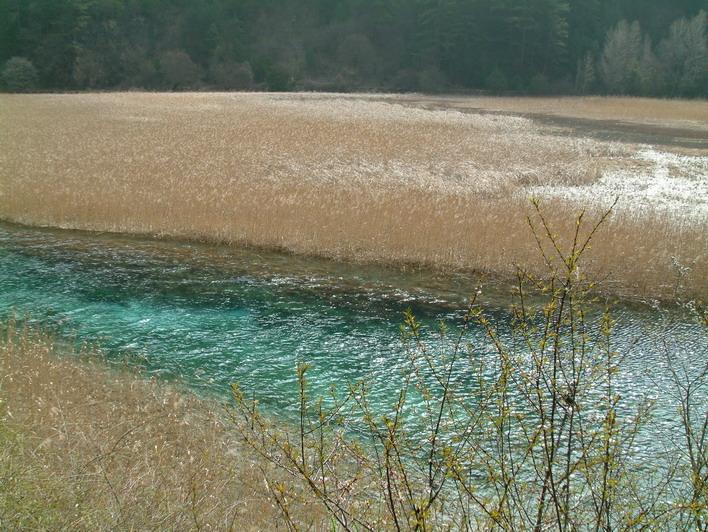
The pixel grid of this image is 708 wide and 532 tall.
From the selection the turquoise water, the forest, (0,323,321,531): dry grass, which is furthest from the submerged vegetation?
the forest

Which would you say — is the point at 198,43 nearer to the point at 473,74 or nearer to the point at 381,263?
the point at 473,74

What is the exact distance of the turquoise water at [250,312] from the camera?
7.80m

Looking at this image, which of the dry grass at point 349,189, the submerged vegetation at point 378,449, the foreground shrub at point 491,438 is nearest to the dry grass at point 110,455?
the submerged vegetation at point 378,449

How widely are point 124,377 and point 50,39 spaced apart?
70.5m

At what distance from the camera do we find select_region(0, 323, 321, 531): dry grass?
362 cm

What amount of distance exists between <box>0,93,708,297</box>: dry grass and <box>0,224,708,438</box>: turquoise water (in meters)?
0.98

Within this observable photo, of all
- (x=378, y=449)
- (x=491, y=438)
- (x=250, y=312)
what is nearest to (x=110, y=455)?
(x=378, y=449)

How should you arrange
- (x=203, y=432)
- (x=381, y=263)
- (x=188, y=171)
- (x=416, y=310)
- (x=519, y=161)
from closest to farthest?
(x=203, y=432)
(x=416, y=310)
(x=381, y=263)
(x=188, y=171)
(x=519, y=161)

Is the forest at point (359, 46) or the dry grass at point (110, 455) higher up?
the forest at point (359, 46)

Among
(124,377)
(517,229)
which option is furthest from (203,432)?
(517,229)

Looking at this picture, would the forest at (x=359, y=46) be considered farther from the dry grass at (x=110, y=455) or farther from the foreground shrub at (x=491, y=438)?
the foreground shrub at (x=491, y=438)

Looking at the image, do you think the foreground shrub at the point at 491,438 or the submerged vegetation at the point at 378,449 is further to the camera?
the foreground shrub at the point at 491,438

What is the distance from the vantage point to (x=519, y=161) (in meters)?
23.6

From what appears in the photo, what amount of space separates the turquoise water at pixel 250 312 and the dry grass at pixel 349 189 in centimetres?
98
